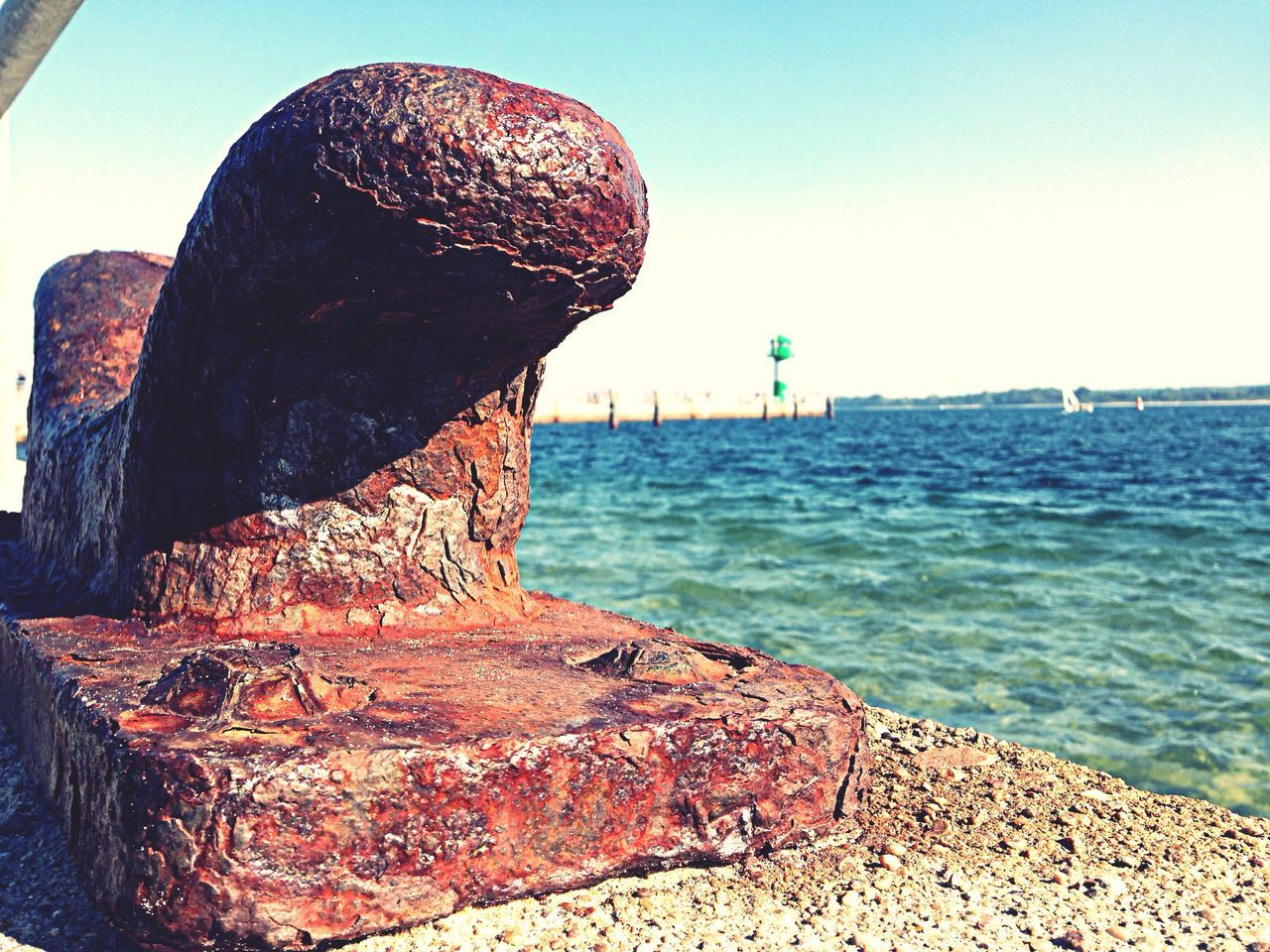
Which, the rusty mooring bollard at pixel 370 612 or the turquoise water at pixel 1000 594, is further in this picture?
the turquoise water at pixel 1000 594

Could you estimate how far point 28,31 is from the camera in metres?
2.19

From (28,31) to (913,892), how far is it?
2546mm

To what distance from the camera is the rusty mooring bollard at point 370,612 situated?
1.22m

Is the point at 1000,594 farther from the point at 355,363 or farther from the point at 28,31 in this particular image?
the point at 28,31

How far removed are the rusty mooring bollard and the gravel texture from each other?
0.21 ft

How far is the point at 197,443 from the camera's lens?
1777mm

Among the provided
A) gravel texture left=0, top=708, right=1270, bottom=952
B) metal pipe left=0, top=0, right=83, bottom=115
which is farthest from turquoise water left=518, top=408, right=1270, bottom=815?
metal pipe left=0, top=0, right=83, bottom=115

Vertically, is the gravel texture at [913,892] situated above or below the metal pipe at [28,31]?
below

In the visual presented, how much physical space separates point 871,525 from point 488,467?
897 cm

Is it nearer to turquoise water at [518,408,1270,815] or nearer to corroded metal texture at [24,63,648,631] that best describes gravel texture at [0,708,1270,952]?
corroded metal texture at [24,63,648,631]

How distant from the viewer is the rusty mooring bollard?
4.00 ft

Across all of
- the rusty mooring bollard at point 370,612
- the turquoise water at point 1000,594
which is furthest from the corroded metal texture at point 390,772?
the turquoise water at point 1000,594

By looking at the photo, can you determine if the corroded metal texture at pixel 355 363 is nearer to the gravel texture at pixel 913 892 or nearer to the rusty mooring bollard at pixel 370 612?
the rusty mooring bollard at pixel 370 612

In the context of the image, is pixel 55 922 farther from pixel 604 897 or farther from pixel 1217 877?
pixel 1217 877
